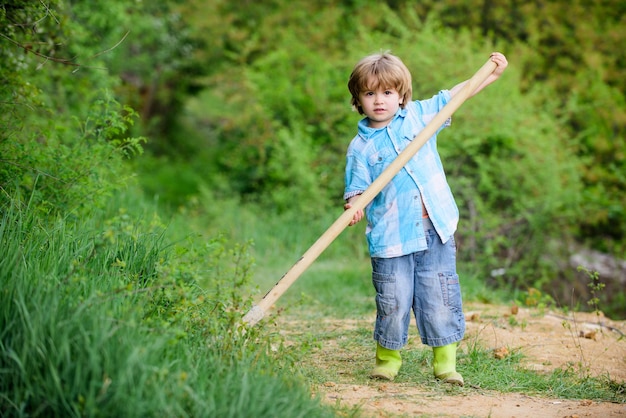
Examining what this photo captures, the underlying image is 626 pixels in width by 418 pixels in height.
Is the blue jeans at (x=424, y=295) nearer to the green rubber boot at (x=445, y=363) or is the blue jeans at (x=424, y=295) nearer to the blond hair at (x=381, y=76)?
the green rubber boot at (x=445, y=363)

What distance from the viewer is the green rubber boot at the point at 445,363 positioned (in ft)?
12.6

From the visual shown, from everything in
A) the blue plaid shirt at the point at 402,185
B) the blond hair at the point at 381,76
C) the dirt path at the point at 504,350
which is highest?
the blond hair at the point at 381,76

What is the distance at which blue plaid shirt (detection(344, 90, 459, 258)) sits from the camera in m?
3.90

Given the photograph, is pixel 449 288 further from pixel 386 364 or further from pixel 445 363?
pixel 386 364

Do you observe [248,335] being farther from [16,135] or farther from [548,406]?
[16,135]

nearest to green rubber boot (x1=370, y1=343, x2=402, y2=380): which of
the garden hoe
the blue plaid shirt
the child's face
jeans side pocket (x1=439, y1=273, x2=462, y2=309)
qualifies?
jeans side pocket (x1=439, y1=273, x2=462, y2=309)

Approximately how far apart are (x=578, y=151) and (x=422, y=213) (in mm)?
8021

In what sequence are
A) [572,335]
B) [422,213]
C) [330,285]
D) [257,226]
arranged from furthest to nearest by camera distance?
[257,226] < [330,285] < [572,335] < [422,213]

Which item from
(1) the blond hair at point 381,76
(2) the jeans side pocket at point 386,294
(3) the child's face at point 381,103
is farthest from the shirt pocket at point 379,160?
(2) the jeans side pocket at point 386,294

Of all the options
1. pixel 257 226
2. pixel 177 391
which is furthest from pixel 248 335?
pixel 257 226

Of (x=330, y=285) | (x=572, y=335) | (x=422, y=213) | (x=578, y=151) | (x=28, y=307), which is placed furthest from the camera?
(x=578, y=151)

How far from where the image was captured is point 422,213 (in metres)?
3.92

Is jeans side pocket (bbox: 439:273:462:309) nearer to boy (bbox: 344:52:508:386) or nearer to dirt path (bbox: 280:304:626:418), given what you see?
boy (bbox: 344:52:508:386)

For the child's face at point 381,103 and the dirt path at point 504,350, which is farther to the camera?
the child's face at point 381,103
